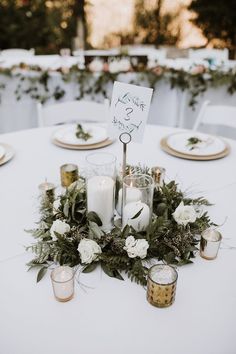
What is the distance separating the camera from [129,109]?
90 cm

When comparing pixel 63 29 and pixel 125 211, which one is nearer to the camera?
pixel 125 211

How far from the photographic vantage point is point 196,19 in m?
6.12

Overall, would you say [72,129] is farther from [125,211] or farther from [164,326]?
[164,326]

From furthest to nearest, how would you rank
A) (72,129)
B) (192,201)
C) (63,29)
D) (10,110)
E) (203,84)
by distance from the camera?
(63,29), (10,110), (203,84), (72,129), (192,201)

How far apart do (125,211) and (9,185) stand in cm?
47

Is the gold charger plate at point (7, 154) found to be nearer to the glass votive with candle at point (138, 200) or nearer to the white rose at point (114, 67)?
the glass votive with candle at point (138, 200)

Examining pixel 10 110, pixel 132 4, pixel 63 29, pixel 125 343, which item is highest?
pixel 132 4

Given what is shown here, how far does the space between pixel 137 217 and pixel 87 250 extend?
0.15m

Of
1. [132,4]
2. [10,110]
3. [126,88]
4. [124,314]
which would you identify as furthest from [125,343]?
[132,4]

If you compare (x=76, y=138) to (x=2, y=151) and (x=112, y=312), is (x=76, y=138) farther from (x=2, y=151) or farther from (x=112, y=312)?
(x=112, y=312)

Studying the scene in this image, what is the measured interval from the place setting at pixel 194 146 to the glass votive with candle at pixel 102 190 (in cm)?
50

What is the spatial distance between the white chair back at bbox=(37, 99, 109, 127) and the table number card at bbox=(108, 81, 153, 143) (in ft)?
2.99

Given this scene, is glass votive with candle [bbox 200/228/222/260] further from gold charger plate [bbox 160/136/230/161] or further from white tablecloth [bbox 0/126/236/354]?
gold charger plate [bbox 160/136/230/161]

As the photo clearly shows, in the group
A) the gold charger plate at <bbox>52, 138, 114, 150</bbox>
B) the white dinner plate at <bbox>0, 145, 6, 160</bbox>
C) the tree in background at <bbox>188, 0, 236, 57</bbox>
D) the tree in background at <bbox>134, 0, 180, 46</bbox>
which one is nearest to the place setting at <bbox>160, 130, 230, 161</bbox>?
the gold charger plate at <bbox>52, 138, 114, 150</bbox>
